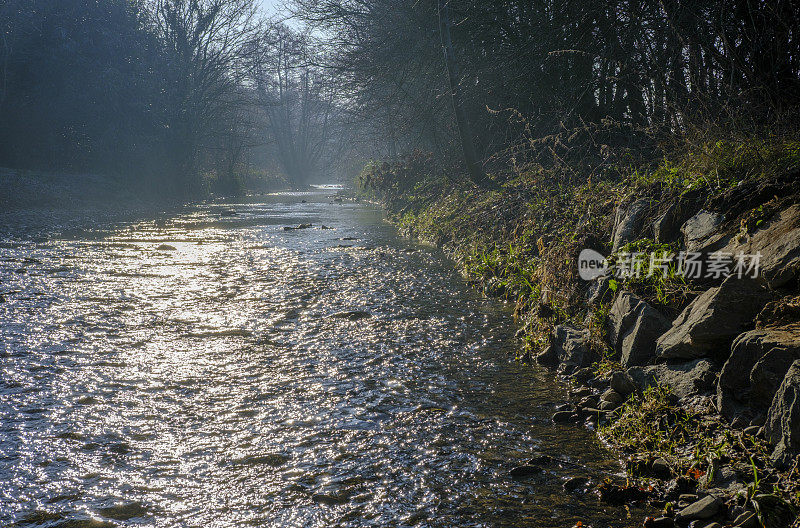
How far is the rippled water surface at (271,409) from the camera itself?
2.80m

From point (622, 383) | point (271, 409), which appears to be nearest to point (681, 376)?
point (622, 383)

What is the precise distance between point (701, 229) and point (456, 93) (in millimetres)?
8935

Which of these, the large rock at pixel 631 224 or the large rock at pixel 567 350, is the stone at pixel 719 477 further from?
the large rock at pixel 631 224

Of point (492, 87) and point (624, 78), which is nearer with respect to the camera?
point (624, 78)

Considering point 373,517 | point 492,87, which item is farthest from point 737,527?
point 492,87

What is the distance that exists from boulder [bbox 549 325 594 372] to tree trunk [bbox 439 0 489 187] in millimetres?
8168

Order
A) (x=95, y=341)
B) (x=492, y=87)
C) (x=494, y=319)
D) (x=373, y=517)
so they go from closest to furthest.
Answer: (x=373, y=517)
(x=95, y=341)
(x=494, y=319)
(x=492, y=87)

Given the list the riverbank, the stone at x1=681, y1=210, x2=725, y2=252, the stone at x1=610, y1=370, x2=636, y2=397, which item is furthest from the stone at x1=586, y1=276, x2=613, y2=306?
the stone at x1=610, y1=370, x2=636, y2=397

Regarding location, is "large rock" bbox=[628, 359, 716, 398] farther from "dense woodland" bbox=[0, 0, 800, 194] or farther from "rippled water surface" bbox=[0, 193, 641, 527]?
"dense woodland" bbox=[0, 0, 800, 194]

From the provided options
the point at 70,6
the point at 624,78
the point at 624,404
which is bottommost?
the point at 624,404

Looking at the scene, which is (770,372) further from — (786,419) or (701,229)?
(701,229)

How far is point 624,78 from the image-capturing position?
326 inches

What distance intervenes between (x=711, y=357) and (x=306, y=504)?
2.52m

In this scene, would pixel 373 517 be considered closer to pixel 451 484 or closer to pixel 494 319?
pixel 451 484
